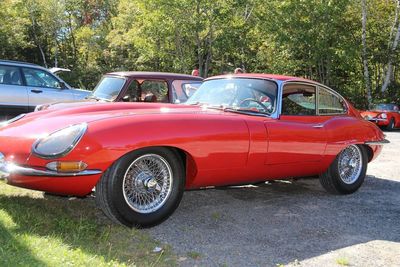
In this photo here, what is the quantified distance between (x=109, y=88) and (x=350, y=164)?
178 inches

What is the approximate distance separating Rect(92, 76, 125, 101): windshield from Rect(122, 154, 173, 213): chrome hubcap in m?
4.26

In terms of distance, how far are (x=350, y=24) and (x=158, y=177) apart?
25.2 metres

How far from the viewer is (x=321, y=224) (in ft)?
15.4

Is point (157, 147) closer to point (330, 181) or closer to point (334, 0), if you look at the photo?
point (330, 181)

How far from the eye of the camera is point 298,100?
5719 mm

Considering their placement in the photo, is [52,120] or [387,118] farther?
[387,118]

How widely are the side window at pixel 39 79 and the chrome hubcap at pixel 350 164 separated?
24.3ft

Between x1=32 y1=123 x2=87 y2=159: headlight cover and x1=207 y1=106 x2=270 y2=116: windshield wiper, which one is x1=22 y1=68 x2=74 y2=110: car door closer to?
x1=207 y1=106 x2=270 y2=116: windshield wiper

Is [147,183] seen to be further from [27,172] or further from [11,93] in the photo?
[11,93]

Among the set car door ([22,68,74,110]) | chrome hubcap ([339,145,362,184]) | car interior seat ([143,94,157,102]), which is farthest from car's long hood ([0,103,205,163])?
car door ([22,68,74,110])

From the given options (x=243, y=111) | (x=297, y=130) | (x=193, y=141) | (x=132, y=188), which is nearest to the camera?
(x=132, y=188)

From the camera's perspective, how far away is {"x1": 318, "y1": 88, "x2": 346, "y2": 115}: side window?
598 cm

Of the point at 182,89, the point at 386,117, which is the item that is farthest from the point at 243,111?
the point at 386,117

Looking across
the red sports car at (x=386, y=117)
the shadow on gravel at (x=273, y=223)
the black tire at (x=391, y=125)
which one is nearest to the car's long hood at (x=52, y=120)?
the shadow on gravel at (x=273, y=223)
